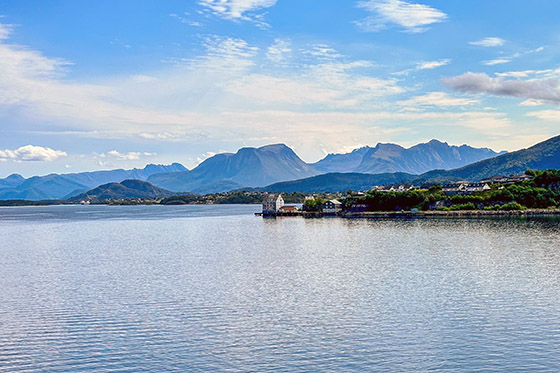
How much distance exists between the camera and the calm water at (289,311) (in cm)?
1694

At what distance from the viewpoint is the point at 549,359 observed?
53.5 ft

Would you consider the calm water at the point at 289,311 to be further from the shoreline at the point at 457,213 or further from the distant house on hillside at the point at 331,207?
the distant house on hillside at the point at 331,207

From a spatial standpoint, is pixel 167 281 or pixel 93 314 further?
pixel 167 281

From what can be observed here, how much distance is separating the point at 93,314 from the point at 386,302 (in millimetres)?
13591

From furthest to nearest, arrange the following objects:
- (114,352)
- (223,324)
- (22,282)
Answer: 1. (22,282)
2. (223,324)
3. (114,352)

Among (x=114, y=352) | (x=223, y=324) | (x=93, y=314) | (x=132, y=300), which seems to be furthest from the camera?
(x=132, y=300)

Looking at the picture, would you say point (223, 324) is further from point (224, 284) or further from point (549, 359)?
point (549, 359)

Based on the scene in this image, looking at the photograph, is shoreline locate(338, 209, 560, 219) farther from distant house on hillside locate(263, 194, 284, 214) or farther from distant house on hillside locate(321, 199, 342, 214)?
distant house on hillside locate(263, 194, 284, 214)

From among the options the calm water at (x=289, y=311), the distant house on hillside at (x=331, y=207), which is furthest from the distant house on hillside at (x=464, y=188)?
the calm water at (x=289, y=311)

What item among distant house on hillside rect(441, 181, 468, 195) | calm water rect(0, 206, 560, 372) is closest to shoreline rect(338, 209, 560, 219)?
distant house on hillside rect(441, 181, 468, 195)

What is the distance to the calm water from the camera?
1694 centimetres

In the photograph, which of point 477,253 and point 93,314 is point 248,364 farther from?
point 477,253

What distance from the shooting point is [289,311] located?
2294cm

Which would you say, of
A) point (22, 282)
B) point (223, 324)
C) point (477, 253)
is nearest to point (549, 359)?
point (223, 324)
